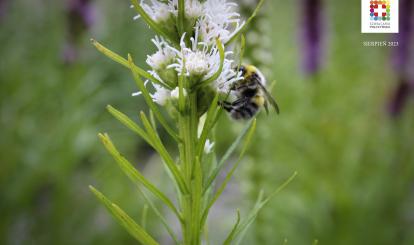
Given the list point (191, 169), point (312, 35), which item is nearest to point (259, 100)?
point (191, 169)

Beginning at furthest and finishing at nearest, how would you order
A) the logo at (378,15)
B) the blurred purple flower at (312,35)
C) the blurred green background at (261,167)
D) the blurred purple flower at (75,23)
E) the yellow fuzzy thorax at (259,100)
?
the blurred purple flower at (75,23) → the blurred purple flower at (312,35) → the blurred green background at (261,167) → the logo at (378,15) → the yellow fuzzy thorax at (259,100)

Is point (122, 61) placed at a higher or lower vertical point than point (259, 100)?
higher

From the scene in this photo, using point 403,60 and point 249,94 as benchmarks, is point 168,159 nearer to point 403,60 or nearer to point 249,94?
point 249,94

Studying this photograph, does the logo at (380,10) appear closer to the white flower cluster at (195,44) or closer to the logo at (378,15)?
the logo at (378,15)

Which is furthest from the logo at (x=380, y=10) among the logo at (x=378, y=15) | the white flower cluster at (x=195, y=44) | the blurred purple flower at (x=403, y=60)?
the white flower cluster at (x=195, y=44)

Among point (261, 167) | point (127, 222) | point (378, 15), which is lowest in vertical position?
point (261, 167)

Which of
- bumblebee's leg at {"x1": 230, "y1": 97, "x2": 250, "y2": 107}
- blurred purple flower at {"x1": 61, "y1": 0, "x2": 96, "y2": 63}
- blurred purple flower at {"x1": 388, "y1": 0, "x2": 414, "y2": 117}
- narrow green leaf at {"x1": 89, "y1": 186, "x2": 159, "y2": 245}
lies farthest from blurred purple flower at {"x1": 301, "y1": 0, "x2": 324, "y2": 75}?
narrow green leaf at {"x1": 89, "y1": 186, "x2": 159, "y2": 245}

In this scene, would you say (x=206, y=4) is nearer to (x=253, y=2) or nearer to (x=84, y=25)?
(x=253, y=2)
